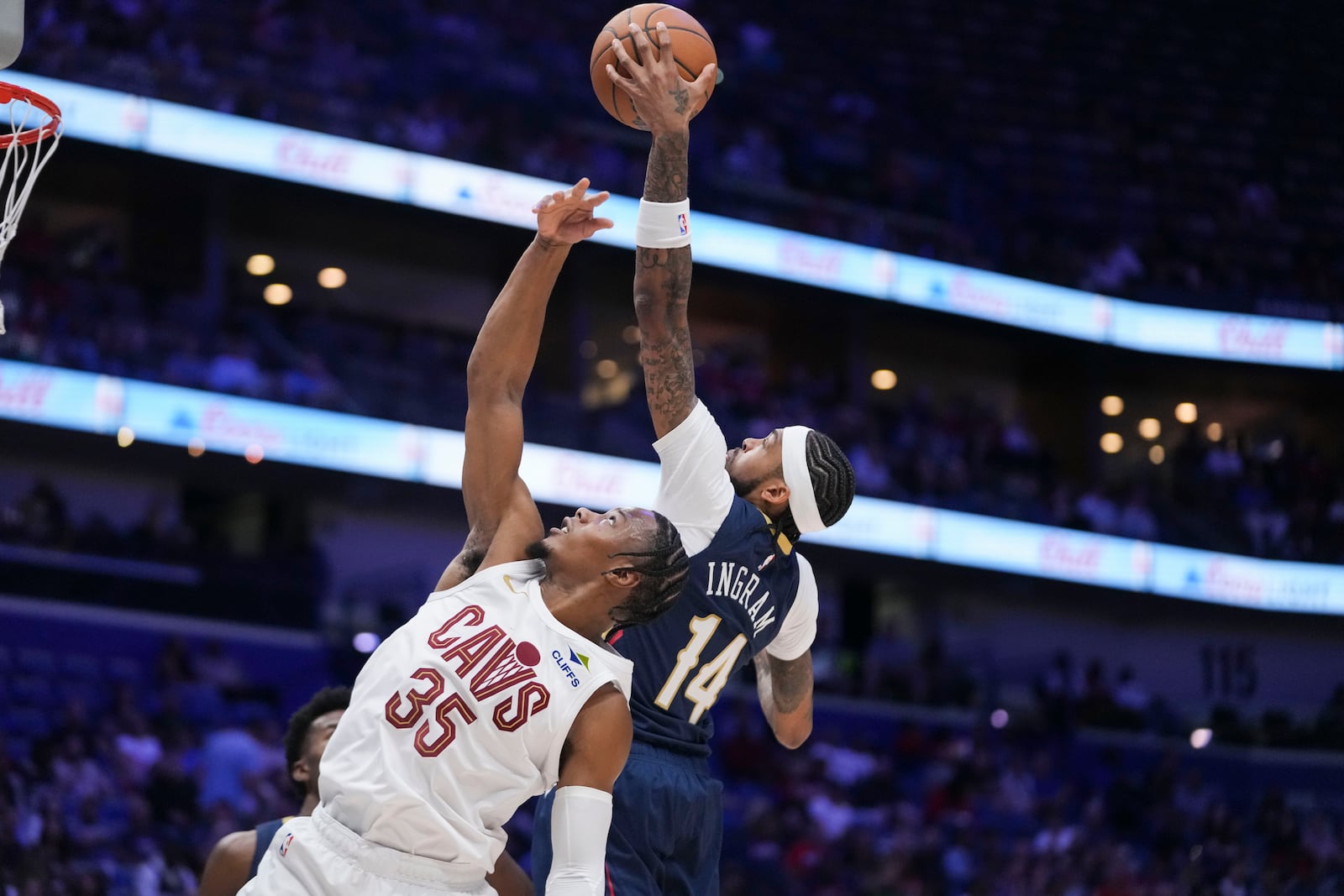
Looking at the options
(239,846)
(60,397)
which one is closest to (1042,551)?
(60,397)

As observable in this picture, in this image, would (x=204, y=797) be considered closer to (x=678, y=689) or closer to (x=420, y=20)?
(x=678, y=689)

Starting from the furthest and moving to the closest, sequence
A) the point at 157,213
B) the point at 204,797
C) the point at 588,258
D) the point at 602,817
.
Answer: the point at 588,258 → the point at 157,213 → the point at 204,797 → the point at 602,817

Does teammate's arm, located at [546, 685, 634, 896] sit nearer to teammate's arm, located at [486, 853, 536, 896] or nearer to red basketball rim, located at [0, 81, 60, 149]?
teammate's arm, located at [486, 853, 536, 896]

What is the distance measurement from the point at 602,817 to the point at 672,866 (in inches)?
26.4

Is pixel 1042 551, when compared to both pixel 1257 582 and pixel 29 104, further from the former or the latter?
pixel 29 104

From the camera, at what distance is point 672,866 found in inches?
156

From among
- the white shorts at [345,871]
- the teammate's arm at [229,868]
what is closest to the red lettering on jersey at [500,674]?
the white shorts at [345,871]

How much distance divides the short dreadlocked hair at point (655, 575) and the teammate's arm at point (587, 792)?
0.20 meters

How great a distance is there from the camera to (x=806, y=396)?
19.9m

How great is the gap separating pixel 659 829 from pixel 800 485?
0.95 m

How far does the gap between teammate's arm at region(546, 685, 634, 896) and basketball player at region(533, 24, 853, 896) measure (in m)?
0.49

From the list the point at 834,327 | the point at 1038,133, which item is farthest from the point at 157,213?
the point at 1038,133

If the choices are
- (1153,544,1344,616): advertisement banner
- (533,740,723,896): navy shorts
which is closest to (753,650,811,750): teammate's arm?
(533,740,723,896): navy shorts

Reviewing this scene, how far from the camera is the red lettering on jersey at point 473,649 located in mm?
3389
